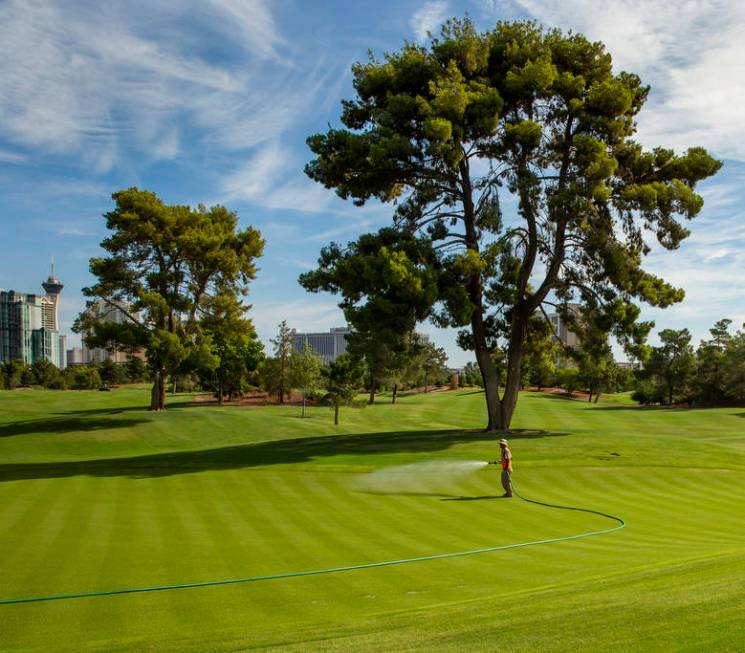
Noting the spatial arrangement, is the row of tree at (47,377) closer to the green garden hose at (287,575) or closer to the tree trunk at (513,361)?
the tree trunk at (513,361)

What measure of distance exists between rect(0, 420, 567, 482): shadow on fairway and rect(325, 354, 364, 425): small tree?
17.5m

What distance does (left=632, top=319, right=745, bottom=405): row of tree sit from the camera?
78.0 meters

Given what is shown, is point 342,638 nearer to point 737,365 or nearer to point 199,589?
point 199,589

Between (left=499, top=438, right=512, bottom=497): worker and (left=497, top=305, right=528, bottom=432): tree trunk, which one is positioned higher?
(left=497, top=305, right=528, bottom=432): tree trunk

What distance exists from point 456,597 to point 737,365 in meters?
73.1

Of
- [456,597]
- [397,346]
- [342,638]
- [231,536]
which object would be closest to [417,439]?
[397,346]

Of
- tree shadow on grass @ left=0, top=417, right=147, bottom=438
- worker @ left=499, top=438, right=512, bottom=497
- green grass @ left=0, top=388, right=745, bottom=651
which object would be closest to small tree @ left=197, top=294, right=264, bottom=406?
tree shadow on grass @ left=0, top=417, right=147, bottom=438

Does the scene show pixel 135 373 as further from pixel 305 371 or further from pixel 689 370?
pixel 689 370

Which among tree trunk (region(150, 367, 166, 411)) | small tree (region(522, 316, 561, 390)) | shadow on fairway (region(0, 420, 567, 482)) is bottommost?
shadow on fairway (region(0, 420, 567, 482))

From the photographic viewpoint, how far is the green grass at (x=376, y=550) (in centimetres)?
684

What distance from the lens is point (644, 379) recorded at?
89.5 metres

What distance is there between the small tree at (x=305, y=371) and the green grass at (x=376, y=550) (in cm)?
3433

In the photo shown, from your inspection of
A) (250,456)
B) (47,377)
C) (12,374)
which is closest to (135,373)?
(47,377)

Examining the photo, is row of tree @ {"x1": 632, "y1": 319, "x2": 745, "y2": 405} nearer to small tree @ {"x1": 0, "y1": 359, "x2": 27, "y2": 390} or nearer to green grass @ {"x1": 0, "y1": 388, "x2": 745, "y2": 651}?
green grass @ {"x1": 0, "y1": 388, "x2": 745, "y2": 651}
